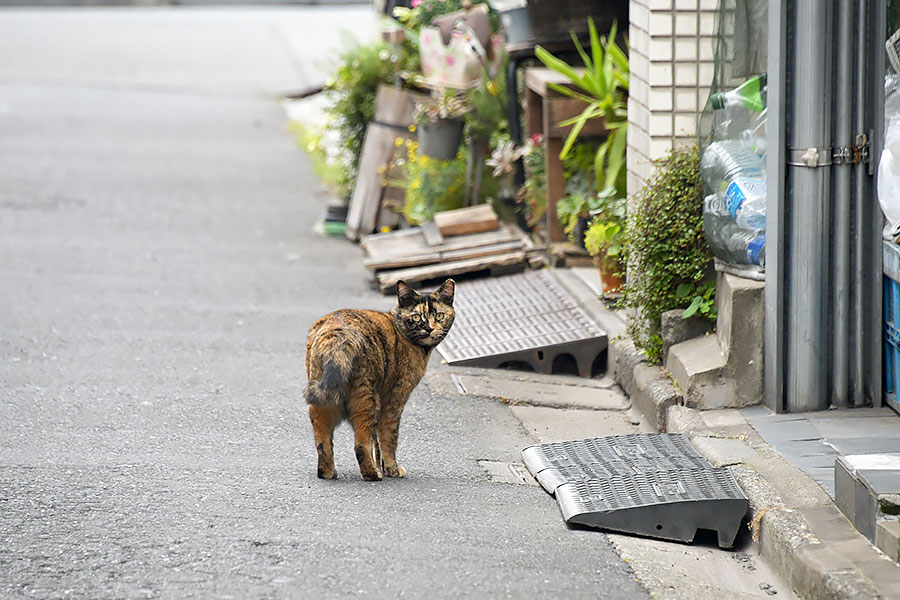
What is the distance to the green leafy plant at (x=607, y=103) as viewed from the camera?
741cm

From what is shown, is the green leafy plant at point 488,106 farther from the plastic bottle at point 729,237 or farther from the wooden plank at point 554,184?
the plastic bottle at point 729,237

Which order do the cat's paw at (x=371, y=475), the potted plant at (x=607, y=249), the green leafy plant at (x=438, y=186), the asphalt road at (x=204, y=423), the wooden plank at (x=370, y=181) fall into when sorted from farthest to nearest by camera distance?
the wooden plank at (x=370, y=181) → the green leafy plant at (x=438, y=186) → the potted plant at (x=607, y=249) → the cat's paw at (x=371, y=475) → the asphalt road at (x=204, y=423)

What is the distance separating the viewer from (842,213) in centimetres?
513

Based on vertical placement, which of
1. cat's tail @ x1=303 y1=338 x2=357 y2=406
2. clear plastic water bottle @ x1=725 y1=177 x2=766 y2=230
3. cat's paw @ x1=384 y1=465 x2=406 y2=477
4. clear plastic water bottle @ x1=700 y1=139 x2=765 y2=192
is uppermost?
clear plastic water bottle @ x1=700 y1=139 x2=765 y2=192

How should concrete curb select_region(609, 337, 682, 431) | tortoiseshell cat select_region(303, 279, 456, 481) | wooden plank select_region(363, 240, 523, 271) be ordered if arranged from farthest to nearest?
1. wooden plank select_region(363, 240, 523, 271)
2. concrete curb select_region(609, 337, 682, 431)
3. tortoiseshell cat select_region(303, 279, 456, 481)

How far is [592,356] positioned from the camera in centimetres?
680

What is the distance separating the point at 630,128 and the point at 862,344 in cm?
213

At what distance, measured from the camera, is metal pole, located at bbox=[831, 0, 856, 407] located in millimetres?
4996

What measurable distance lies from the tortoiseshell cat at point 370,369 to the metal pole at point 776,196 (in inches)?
58.1

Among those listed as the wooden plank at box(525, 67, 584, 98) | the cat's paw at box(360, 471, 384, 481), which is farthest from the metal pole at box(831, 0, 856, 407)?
the wooden plank at box(525, 67, 584, 98)

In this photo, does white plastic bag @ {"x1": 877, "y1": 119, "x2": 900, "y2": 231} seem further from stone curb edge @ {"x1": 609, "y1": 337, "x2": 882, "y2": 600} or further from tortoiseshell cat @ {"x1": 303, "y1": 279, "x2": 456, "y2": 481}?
tortoiseshell cat @ {"x1": 303, "y1": 279, "x2": 456, "y2": 481}

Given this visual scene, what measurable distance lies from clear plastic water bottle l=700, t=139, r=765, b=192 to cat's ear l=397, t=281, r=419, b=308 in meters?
1.64

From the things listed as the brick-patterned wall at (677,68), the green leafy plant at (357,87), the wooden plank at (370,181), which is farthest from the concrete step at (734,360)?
the green leafy plant at (357,87)

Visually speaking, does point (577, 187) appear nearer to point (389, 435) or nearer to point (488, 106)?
point (488, 106)
